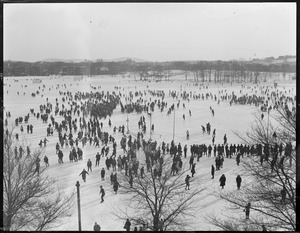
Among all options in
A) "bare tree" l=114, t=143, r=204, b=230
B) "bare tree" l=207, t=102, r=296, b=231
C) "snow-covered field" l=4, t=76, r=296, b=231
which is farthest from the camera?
"snow-covered field" l=4, t=76, r=296, b=231

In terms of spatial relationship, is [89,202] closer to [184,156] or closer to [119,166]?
[119,166]

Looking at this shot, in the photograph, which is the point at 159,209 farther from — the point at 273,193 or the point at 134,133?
the point at 134,133

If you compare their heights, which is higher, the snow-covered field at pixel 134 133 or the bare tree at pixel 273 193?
the bare tree at pixel 273 193

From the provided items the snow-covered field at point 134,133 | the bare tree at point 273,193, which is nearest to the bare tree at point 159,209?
the snow-covered field at point 134,133

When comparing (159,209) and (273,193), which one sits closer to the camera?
(273,193)

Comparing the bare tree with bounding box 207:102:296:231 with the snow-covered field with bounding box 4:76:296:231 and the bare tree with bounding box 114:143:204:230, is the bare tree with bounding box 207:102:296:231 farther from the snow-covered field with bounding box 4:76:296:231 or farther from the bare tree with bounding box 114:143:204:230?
the snow-covered field with bounding box 4:76:296:231

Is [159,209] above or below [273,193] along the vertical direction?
below

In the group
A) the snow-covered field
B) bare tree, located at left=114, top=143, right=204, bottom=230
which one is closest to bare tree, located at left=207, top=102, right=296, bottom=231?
bare tree, located at left=114, top=143, right=204, bottom=230

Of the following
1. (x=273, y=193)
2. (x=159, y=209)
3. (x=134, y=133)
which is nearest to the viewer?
(x=273, y=193)

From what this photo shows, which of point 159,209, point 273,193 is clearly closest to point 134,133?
point 159,209

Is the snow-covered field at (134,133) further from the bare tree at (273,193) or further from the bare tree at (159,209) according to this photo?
the bare tree at (273,193)

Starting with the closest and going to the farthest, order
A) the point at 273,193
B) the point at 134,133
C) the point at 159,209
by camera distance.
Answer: the point at 273,193 < the point at 159,209 < the point at 134,133

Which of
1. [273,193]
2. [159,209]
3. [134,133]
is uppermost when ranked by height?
[273,193]
